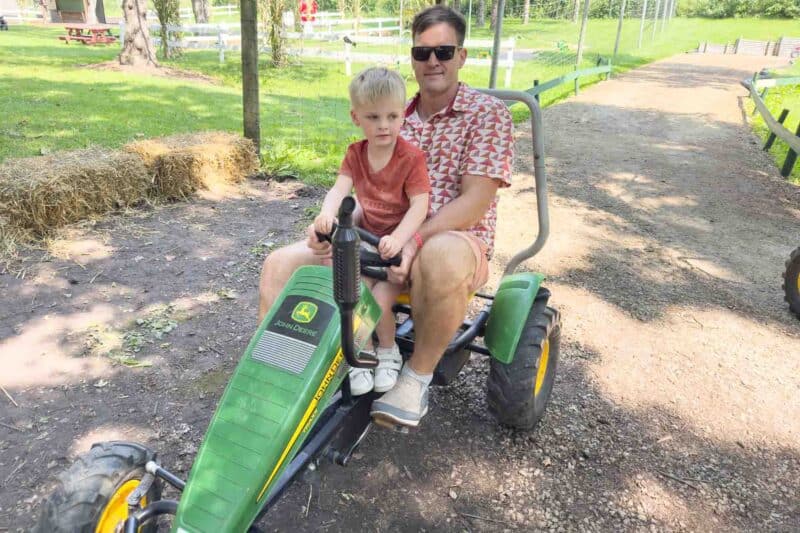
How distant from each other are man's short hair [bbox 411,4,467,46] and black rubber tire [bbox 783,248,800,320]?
2891 millimetres

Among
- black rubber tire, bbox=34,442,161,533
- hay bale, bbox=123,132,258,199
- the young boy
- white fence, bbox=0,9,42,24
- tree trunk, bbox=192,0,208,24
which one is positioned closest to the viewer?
black rubber tire, bbox=34,442,161,533

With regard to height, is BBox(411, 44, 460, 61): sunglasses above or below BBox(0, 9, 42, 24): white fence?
below

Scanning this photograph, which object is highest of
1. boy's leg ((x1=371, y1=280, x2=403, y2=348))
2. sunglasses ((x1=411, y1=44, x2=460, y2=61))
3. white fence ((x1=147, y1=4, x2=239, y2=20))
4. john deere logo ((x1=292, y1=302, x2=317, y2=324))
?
white fence ((x1=147, y1=4, x2=239, y2=20))

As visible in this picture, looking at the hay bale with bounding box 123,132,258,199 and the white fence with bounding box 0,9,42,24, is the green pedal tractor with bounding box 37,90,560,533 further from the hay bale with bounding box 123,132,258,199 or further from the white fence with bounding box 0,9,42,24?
the white fence with bounding box 0,9,42,24

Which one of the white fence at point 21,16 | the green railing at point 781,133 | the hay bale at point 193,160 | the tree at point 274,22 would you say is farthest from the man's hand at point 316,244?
the white fence at point 21,16

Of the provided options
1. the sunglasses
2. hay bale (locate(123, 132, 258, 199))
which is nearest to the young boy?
the sunglasses

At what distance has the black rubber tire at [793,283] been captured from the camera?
380cm

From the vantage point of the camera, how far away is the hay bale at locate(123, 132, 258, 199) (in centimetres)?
532

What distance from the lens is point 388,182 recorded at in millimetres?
2217

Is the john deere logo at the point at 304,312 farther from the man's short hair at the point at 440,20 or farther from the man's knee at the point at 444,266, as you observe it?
the man's short hair at the point at 440,20

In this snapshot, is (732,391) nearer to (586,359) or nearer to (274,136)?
(586,359)

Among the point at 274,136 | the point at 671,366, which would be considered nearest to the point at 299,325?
the point at 671,366

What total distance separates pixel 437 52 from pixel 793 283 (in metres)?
3.08

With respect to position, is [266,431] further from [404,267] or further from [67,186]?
[67,186]
